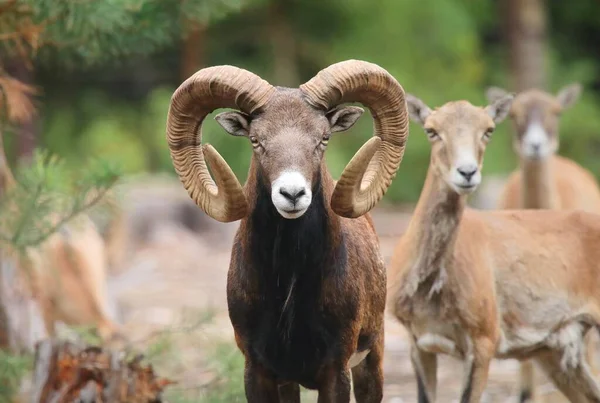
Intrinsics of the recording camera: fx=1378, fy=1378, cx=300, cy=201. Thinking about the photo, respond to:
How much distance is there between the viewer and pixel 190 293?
51.3 feet

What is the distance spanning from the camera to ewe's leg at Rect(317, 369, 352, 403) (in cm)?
662

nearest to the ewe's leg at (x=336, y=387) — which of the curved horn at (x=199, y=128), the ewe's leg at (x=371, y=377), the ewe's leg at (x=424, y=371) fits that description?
the ewe's leg at (x=371, y=377)

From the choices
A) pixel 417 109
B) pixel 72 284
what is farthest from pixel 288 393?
pixel 72 284

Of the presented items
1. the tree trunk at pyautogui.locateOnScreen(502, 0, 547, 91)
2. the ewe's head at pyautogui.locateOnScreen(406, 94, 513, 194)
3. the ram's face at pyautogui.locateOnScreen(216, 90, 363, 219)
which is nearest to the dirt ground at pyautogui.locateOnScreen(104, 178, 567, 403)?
the ewe's head at pyautogui.locateOnScreen(406, 94, 513, 194)

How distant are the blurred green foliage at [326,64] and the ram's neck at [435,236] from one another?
11.8 meters

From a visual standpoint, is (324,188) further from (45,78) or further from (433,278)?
(45,78)

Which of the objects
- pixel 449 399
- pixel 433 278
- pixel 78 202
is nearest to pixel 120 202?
pixel 78 202

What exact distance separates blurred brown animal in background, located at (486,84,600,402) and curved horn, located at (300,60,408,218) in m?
4.80

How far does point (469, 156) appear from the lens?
802 centimetres

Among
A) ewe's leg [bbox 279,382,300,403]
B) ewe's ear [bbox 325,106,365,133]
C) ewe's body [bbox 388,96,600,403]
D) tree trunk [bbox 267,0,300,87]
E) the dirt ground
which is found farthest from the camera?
tree trunk [bbox 267,0,300,87]

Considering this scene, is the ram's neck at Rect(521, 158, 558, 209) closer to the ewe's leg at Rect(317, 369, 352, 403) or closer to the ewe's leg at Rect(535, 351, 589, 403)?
the ewe's leg at Rect(535, 351, 589, 403)

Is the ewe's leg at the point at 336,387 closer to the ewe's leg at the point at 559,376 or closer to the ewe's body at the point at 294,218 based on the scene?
the ewe's body at the point at 294,218

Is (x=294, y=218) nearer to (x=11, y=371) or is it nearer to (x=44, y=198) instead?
(x=44, y=198)

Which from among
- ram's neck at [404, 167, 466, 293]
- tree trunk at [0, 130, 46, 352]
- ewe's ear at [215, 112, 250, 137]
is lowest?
tree trunk at [0, 130, 46, 352]
